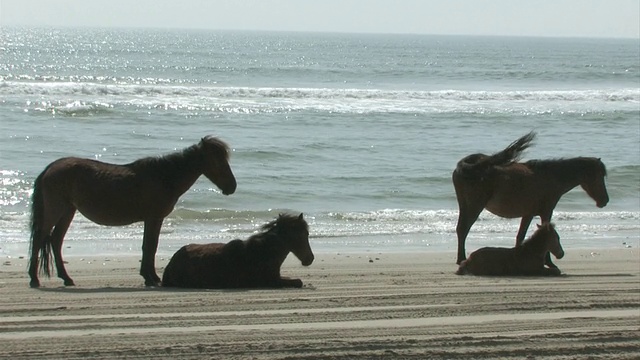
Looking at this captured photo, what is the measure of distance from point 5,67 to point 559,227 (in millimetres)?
54450

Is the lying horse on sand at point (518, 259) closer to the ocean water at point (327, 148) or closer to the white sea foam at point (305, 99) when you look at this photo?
the ocean water at point (327, 148)

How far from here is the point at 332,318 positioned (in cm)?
709

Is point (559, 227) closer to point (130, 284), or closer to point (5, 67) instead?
point (130, 284)

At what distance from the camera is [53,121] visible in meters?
27.8

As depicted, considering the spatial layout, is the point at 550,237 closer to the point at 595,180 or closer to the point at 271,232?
the point at 595,180

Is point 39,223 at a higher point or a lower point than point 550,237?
higher

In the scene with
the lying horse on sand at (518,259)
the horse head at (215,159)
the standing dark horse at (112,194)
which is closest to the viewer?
the standing dark horse at (112,194)

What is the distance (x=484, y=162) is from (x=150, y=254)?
3.97 m

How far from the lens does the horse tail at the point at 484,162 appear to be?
36.4 ft

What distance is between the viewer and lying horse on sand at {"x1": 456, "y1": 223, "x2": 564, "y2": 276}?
1020 cm

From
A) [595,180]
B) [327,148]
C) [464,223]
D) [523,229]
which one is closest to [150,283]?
[464,223]

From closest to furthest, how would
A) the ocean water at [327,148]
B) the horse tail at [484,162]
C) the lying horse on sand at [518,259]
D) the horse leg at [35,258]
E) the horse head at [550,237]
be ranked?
the horse leg at [35,258] < the lying horse on sand at [518,259] < the horse head at [550,237] < the horse tail at [484,162] < the ocean water at [327,148]

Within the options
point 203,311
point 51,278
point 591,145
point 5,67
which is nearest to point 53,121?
point 591,145

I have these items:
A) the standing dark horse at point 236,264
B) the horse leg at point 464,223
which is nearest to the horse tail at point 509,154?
the horse leg at point 464,223
